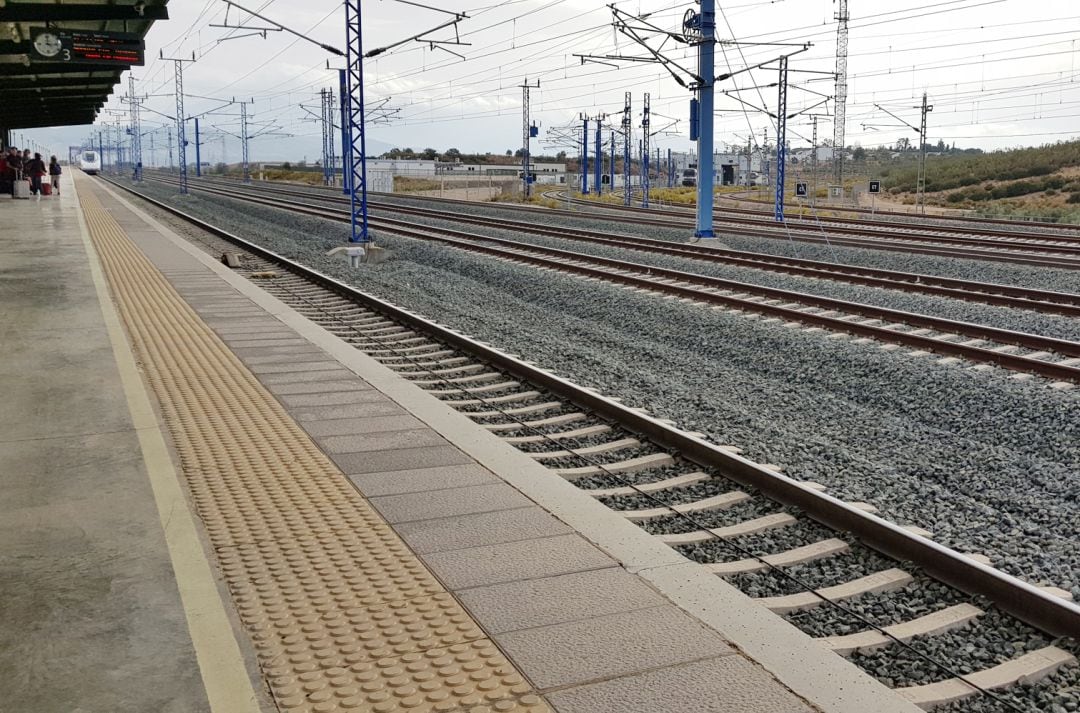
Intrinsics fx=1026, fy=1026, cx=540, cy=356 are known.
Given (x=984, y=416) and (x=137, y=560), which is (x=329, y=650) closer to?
(x=137, y=560)

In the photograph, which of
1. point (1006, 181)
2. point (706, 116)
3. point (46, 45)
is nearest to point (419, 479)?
point (46, 45)

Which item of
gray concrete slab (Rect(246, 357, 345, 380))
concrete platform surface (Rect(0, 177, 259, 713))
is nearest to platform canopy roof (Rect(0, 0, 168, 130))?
gray concrete slab (Rect(246, 357, 345, 380))

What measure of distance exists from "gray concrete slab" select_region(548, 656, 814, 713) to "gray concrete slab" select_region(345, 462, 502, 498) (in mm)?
2593

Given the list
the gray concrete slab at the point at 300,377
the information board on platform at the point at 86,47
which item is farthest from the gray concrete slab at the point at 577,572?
the information board on platform at the point at 86,47

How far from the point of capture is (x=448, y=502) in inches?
232

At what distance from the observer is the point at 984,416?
28.1ft

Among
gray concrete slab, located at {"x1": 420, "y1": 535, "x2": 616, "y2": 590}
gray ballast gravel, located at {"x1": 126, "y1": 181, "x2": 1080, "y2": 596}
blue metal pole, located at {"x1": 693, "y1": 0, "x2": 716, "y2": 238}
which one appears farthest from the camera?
blue metal pole, located at {"x1": 693, "y1": 0, "x2": 716, "y2": 238}

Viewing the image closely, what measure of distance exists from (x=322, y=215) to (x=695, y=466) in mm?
35498

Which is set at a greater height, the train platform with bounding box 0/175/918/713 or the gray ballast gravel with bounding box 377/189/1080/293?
the gray ballast gravel with bounding box 377/189/1080/293

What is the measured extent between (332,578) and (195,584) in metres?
0.60

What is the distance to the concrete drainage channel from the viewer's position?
4184mm

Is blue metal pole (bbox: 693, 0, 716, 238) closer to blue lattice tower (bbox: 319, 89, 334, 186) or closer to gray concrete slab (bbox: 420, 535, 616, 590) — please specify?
gray concrete slab (bbox: 420, 535, 616, 590)

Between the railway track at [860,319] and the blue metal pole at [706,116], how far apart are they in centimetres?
611

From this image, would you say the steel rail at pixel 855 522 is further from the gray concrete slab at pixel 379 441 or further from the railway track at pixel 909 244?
the railway track at pixel 909 244
